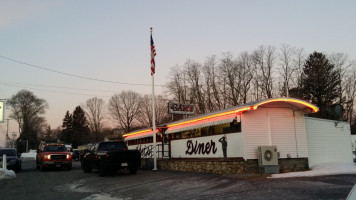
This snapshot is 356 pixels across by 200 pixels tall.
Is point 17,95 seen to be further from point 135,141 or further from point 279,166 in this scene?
point 279,166

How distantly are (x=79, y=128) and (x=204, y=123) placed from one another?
224ft

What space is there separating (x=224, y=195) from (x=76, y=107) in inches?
3100

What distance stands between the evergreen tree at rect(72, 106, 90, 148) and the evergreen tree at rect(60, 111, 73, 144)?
6.44 ft

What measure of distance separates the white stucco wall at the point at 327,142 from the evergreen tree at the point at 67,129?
7286cm

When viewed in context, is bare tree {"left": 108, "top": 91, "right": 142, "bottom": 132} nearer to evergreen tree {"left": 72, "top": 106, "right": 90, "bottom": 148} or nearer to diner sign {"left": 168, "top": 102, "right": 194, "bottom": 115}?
evergreen tree {"left": 72, "top": 106, "right": 90, "bottom": 148}

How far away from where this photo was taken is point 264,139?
601 inches

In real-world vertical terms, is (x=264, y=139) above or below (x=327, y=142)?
above

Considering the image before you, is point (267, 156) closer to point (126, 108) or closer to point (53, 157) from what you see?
point (53, 157)

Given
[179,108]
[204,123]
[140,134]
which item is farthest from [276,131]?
[140,134]

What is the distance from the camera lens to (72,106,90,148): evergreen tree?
77.4 meters

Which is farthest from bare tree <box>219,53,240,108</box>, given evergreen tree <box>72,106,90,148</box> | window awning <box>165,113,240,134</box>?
evergreen tree <box>72,106,90,148</box>

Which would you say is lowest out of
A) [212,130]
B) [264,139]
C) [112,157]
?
[112,157]

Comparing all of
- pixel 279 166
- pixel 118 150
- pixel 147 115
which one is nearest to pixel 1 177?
pixel 118 150

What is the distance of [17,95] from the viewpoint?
6475 cm
